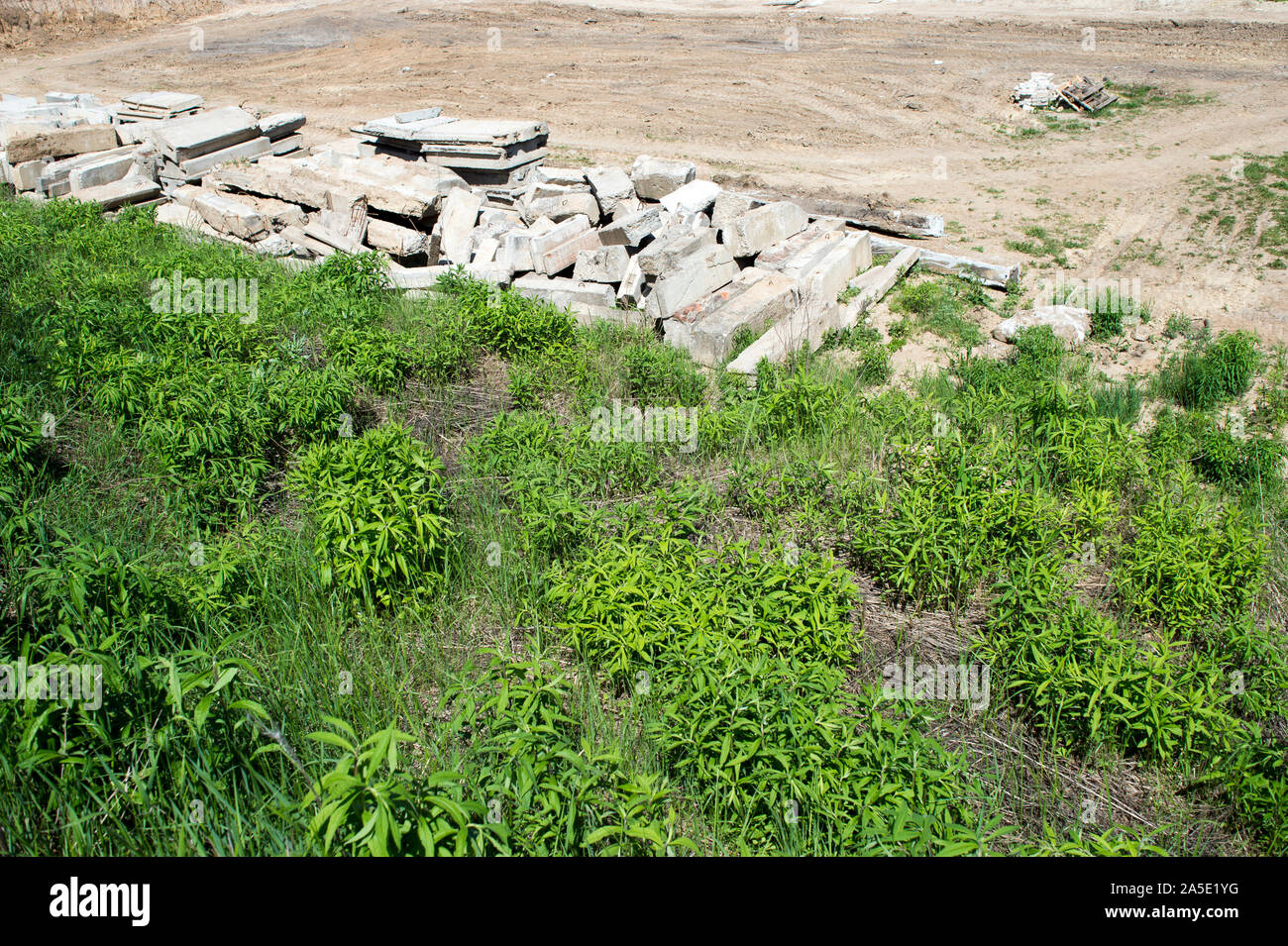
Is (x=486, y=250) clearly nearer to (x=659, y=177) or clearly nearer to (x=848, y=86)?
(x=659, y=177)

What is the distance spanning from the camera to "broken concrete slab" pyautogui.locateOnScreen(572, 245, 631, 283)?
366 inches

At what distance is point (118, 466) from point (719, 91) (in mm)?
14459

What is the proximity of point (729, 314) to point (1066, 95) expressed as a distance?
11090 mm

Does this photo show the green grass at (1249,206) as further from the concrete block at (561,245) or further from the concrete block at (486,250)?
the concrete block at (486,250)

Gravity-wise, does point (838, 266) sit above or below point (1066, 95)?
below

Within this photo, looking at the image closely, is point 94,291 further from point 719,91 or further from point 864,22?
point 864,22

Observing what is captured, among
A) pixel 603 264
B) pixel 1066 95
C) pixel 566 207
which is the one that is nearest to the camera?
pixel 603 264

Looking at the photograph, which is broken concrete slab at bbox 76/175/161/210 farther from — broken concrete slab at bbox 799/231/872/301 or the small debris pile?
the small debris pile

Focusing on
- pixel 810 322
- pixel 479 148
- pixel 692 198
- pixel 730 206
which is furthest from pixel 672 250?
pixel 479 148

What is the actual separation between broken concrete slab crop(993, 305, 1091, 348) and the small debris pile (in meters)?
8.37

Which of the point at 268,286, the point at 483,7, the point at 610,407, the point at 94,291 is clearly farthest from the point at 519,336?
the point at 483,7

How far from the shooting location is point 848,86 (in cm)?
1705

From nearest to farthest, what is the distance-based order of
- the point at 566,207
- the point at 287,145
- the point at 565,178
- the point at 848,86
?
the point at 566,207 < the point at 565,178 < the point at 287,145 < the point at 848,86

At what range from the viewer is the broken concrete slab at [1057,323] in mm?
8617
